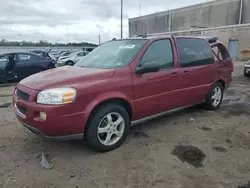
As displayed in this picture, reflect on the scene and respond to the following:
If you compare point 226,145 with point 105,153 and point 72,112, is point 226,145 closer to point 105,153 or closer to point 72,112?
point 105,153

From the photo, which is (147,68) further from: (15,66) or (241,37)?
(241,37)

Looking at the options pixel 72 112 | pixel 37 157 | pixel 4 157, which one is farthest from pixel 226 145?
pixel 4 157

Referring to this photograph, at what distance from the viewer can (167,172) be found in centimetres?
277

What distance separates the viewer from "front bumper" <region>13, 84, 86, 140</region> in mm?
2756

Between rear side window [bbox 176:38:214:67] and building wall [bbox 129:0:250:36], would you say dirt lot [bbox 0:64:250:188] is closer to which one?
rear side window [bbox 176:38:214:67]

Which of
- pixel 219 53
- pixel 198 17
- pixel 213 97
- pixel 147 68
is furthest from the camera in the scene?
pixel 198 17

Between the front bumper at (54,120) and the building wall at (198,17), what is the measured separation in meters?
35.5

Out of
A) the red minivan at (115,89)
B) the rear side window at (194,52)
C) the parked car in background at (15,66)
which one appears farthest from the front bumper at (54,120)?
the parked car in background at (15,66)

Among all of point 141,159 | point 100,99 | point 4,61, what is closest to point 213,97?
point 141,159

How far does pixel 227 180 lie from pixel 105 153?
1639 millimetres

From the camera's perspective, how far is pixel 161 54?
156 inches

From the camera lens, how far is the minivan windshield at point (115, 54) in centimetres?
361

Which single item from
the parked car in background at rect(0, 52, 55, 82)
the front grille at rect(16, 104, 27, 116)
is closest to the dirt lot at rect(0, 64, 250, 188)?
the front grille at rect(16, 104, 27, 116)

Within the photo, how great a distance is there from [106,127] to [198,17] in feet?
148
